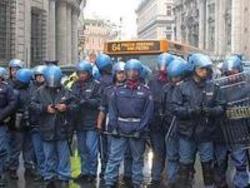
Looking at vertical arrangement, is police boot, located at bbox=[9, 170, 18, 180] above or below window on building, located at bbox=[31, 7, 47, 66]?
below

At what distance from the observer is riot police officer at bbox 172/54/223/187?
9.12 meters

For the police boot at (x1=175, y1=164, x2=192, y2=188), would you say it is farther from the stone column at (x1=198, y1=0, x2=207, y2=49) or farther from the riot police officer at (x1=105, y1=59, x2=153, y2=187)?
the stone column at (x1=198, y1=0, x2=207, y2=49)

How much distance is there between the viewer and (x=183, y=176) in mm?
9586

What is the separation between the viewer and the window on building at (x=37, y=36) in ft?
102

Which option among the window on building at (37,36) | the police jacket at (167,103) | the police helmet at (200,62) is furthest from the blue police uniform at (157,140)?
the window on building at (37,36)

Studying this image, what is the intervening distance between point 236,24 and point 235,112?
63408 mm

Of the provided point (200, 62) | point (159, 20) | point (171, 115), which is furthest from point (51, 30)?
point (159, 20)

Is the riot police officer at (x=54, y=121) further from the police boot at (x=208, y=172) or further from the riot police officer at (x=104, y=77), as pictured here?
the police boot at (x=208, y=172)

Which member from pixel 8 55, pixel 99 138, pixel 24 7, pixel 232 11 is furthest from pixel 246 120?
pixel 232 11

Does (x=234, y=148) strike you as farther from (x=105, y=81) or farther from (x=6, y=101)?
(x=6, y=101)

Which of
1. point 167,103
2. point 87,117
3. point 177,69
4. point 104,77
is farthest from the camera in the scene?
point 104,77

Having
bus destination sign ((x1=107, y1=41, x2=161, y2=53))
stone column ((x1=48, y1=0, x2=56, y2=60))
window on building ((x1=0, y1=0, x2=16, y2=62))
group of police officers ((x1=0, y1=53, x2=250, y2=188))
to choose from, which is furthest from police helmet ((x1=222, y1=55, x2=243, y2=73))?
stone column ((x1=48, y1=0, x2=56, y2=60))

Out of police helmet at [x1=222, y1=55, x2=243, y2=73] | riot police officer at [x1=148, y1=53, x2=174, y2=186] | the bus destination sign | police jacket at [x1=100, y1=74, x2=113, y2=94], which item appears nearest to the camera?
police helmet at [x1=222, y1=55, x2=243, y2=73]

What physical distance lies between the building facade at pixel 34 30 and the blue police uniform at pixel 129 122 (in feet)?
51.6
